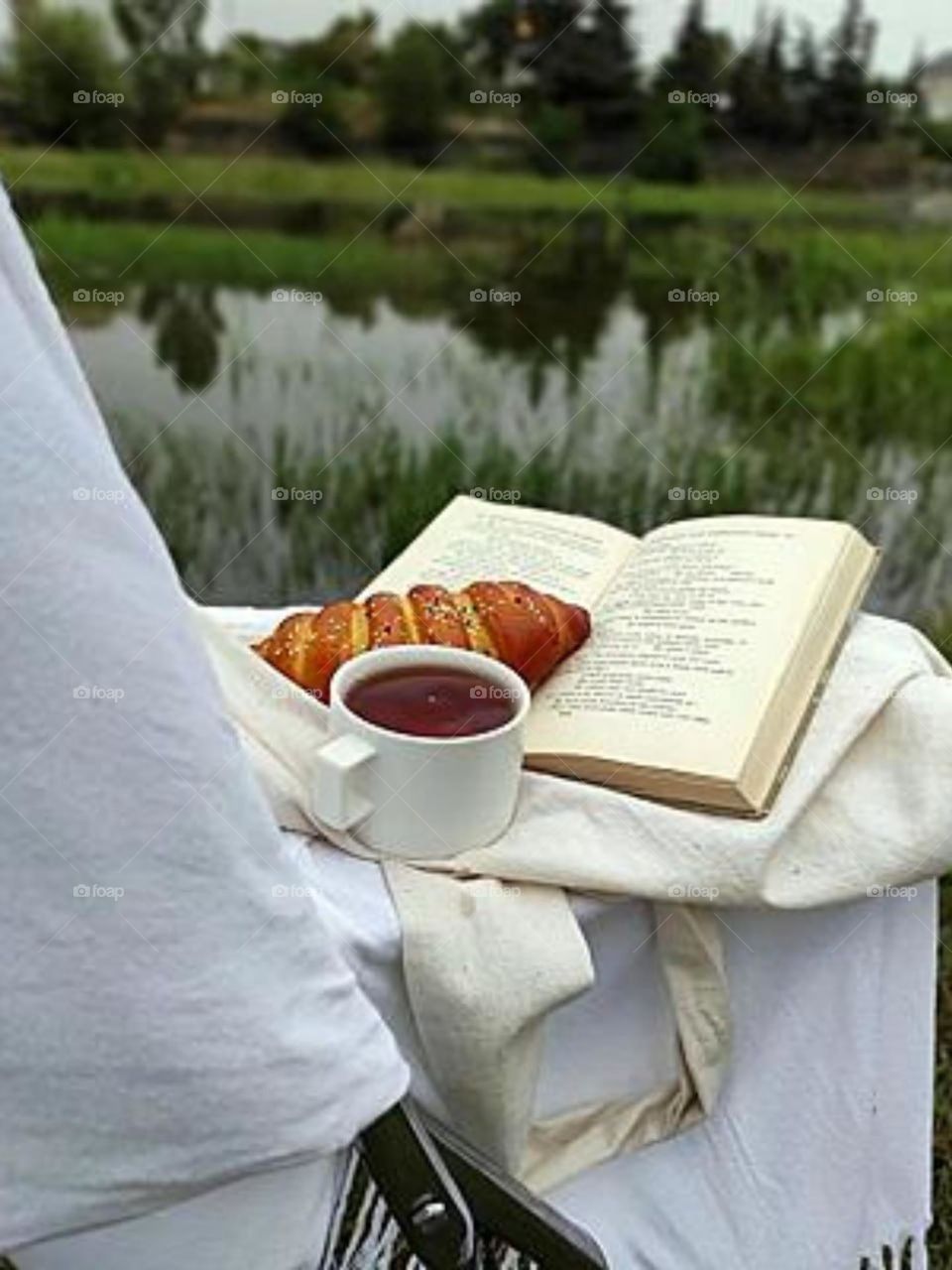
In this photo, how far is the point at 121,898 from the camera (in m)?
0.59

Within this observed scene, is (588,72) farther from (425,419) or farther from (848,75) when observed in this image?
(425,419)

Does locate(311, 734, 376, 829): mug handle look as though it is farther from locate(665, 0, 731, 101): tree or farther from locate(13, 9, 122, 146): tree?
locate(665, 0, 731, 101): tree

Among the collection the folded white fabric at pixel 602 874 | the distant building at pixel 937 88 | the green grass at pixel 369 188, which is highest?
the distant building at pixel 937 88

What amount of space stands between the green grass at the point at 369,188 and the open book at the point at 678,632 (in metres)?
2.46

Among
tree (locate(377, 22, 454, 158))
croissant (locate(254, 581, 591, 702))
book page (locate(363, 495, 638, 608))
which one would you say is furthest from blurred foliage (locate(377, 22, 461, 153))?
croissant (locate(254, 581, 591, 702))

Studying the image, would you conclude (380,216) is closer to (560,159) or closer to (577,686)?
(560,159)

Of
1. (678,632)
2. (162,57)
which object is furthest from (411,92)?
(678,632)

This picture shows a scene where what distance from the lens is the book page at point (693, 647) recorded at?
2.60ft

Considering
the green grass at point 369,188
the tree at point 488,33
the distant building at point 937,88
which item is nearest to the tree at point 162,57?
the green grass at point 369,188

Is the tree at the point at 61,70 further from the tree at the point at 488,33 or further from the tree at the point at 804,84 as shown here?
the tree at the point at 804,84

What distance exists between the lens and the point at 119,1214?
65cm

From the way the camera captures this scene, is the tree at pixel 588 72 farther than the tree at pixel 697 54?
Yes

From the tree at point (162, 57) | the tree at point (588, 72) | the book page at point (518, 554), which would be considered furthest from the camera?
the tree at point (588, 72)

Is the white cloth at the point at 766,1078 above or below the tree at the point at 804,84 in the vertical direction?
below
